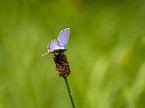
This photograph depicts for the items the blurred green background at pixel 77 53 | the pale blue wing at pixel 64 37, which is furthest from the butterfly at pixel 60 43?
the blurred green background at pixel 77 53

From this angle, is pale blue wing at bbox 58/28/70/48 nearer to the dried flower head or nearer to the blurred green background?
the dried flower head

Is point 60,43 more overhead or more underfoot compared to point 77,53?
more underfoot

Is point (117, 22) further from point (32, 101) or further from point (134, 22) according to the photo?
point (32, 101)

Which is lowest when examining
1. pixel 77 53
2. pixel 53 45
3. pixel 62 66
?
pixel 62 66

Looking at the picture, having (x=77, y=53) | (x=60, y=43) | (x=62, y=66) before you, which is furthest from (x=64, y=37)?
(x=77, y=53)

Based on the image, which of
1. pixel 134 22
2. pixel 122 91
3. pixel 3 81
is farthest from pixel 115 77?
pixel 134 22

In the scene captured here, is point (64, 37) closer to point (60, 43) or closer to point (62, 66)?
point (60, 43)
